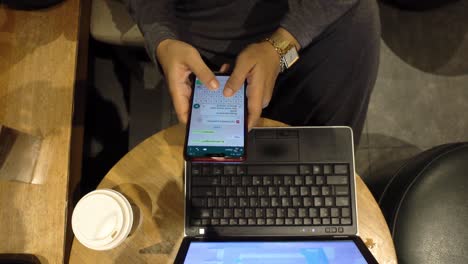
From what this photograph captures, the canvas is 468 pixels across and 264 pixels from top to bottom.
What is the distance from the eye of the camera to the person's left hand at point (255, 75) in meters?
0.69

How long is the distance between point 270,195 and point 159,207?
22 cm

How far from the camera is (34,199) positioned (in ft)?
2.48

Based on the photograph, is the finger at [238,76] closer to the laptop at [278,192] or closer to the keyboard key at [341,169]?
the laptop at [278,192]

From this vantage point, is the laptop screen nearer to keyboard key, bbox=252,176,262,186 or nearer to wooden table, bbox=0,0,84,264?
keyboard key, bbox=252,176,262,186

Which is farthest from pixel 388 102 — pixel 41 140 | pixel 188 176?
pixel 41 140

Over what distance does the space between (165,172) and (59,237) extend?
0.24 meters

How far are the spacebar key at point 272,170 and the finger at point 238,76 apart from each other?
0.15 metres

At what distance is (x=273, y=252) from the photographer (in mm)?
629

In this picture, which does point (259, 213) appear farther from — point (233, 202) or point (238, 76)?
point (238, 76)

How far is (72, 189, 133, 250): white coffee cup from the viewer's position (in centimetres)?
65

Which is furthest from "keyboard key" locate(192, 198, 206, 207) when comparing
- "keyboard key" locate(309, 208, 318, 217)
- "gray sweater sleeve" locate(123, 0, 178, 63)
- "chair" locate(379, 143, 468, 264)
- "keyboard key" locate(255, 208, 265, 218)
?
"chair" locate(379, 143, 468, 264)

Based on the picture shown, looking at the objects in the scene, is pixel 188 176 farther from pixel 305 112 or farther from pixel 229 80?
pixel 305 112

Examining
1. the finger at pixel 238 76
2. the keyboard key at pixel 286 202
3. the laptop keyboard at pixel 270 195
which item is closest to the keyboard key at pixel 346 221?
the laptop keyboard at pixel 270 195

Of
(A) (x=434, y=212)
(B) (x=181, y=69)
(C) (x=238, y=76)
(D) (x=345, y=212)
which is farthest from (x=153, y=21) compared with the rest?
(A) (x=434, y=212)
